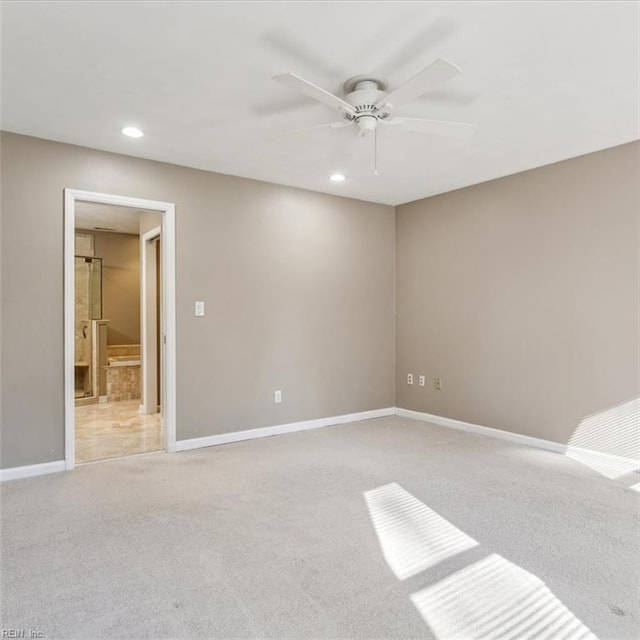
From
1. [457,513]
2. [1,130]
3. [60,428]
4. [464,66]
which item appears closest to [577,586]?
[457,513]

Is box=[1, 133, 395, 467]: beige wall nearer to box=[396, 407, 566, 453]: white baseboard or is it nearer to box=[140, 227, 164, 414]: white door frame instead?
box=[396, 407, 566, 453]: white baseboard

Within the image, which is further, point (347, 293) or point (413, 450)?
point (347, 293)

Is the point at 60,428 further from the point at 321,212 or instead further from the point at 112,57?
the point at 321,212

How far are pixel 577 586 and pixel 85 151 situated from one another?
3.98 meters

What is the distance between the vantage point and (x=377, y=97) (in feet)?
7.89

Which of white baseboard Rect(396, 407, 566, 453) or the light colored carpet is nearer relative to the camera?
the light colored carpet

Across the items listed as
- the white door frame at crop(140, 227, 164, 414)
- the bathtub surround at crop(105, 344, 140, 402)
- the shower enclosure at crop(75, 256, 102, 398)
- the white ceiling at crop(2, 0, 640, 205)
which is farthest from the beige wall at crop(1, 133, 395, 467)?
the shower enclosure at crop(75, 256, 102, 398)

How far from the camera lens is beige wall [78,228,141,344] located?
22.8 feet

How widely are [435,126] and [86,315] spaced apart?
5901 millimetres

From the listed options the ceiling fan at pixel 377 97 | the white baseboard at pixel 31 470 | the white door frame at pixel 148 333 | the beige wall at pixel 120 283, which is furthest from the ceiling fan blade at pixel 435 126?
the beige wall at pixel 120 283

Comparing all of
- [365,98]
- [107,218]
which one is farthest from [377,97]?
[107,218]

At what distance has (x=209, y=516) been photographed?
2.55 meters

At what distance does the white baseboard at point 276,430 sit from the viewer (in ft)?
12.7

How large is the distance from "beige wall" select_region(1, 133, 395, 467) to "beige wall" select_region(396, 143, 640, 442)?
1.81 ft
